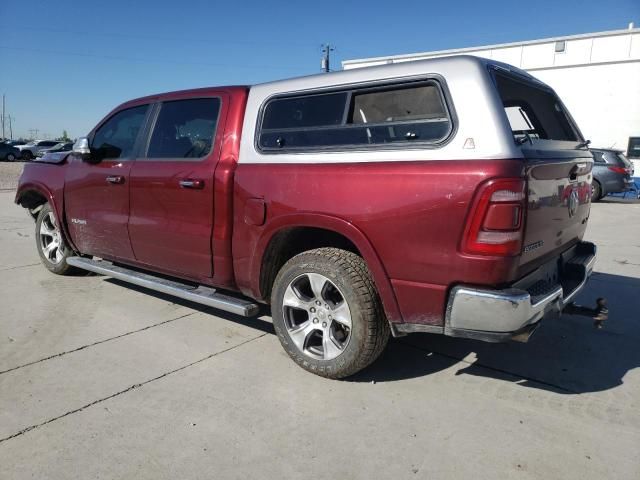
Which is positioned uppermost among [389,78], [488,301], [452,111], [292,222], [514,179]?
[389,78]

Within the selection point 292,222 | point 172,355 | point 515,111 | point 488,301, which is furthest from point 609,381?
point 172,355

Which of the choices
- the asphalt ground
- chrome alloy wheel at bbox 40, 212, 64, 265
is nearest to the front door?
chrome alloy wheel at bbox 40, 212, 64, 265

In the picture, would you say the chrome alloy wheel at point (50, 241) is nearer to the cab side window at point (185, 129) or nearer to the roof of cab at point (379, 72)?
the cab side window at point (185, 129)

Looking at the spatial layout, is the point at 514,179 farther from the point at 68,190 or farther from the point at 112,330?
the point at 68,190

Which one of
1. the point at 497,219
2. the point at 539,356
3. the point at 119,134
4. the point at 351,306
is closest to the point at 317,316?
the point at 351,306

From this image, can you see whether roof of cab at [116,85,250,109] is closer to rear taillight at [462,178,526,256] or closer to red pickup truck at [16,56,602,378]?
red pickup truck at [16,56,602,378]

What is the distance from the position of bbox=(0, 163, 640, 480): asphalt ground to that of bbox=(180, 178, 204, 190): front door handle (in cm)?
118

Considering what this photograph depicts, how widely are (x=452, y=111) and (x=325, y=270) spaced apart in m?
1.18

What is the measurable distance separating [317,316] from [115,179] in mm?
2336

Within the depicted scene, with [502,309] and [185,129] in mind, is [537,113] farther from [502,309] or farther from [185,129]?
[185,129]

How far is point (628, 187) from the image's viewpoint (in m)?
14.2

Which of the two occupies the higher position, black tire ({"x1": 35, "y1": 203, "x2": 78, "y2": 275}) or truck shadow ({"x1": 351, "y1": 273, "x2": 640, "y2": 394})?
black tire ({"x1": 35, "y1": 203, "x2": 78, "y2": 275})

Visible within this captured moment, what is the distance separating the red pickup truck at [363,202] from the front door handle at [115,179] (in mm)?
14

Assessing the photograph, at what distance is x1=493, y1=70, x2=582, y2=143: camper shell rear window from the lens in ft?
11.0
